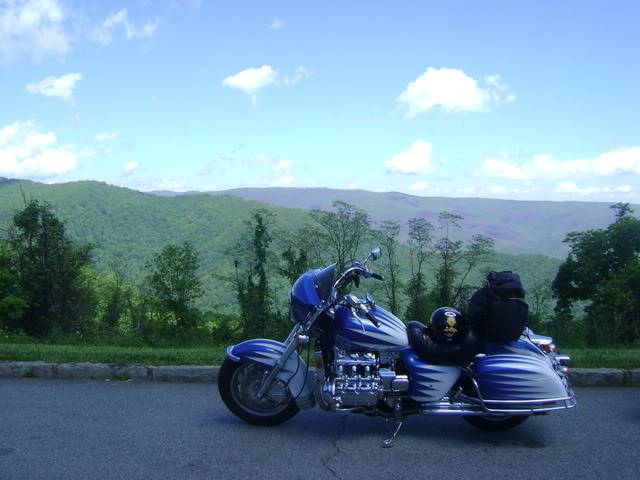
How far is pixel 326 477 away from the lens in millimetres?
4891

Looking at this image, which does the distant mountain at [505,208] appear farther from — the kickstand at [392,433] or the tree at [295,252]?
the kickstand at [392,433]

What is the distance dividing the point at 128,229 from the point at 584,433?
122 feet

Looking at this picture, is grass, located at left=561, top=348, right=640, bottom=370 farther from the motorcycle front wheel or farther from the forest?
the motorcycle front wheel

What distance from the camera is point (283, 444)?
5.67m

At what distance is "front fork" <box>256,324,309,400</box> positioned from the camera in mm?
5844

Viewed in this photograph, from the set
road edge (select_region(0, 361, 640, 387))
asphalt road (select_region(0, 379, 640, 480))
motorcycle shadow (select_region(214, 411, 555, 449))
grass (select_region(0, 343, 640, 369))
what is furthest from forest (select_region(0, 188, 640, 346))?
motorcycle shadow (select_region(214, 411, 555, 449))

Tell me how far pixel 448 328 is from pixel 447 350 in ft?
0.58

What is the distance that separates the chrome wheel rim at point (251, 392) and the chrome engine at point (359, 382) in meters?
0.60

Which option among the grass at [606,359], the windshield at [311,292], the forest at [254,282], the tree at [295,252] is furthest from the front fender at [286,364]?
the tree at [295,252]

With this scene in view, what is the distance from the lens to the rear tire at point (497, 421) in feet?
19.4

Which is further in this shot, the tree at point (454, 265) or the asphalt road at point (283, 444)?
the tree at point (454, 265)

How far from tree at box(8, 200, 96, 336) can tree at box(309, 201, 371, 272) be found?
4427mm

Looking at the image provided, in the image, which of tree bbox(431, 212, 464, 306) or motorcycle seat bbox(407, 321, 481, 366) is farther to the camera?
tree bbox(431, 212, 464, 306)

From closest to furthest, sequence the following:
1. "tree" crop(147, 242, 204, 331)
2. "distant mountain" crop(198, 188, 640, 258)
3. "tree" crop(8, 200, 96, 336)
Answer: "tree" crop(147, 242, 204, 331) < "tree" crop(8, 200, 96, 336) < "distant mountain" crop(198, 188, 640, 258)
